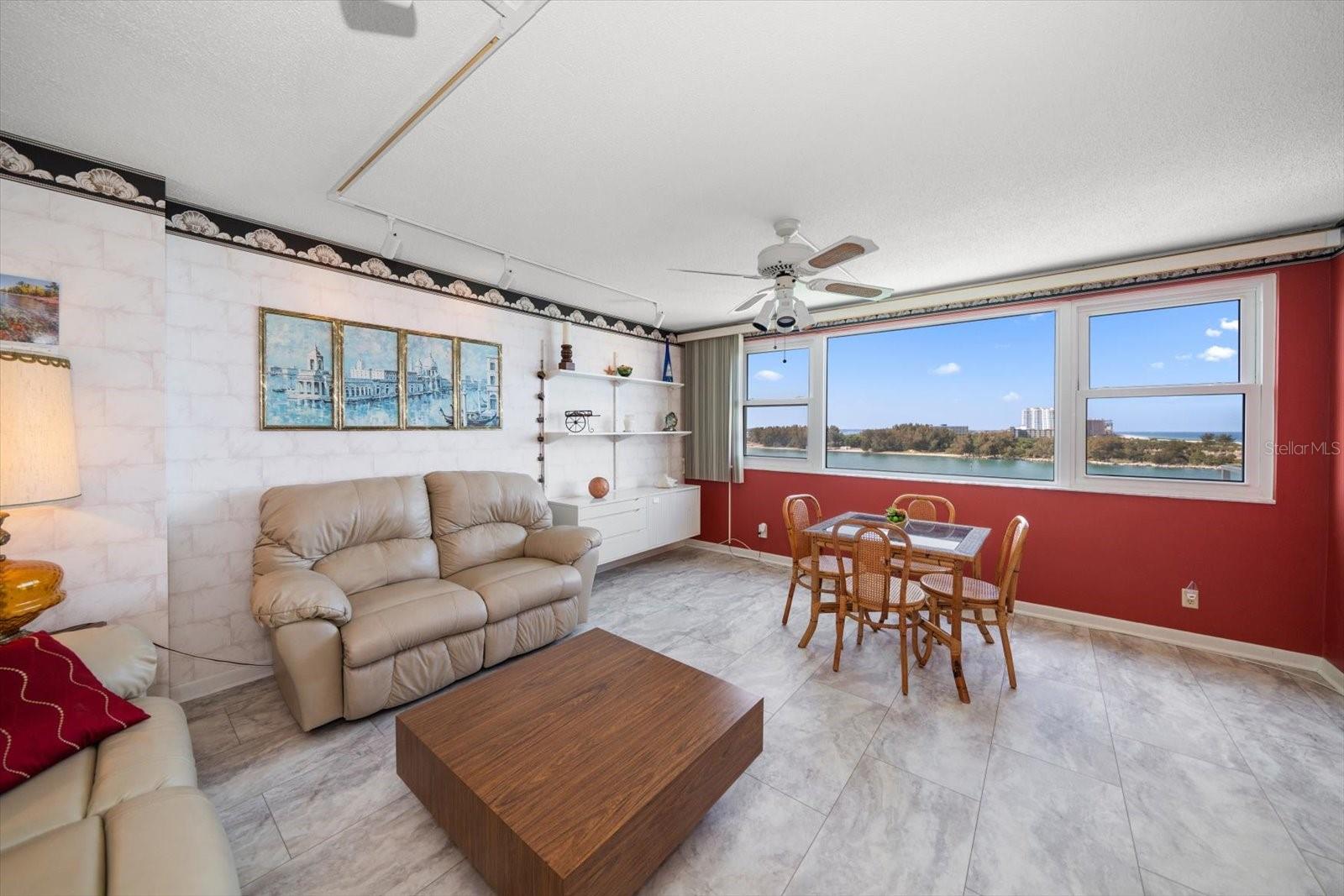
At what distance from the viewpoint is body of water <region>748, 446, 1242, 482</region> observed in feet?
10.6

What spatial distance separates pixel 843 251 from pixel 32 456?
3.14 meters

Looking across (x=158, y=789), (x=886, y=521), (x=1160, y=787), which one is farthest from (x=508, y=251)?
(x=1160, y=787)

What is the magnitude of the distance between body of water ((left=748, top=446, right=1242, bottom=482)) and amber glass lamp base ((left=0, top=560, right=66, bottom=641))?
4.88m

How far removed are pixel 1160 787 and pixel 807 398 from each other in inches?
143

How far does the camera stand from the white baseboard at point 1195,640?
275cm

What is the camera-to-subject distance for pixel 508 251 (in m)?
3.13

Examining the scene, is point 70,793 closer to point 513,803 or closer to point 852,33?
point 513,803

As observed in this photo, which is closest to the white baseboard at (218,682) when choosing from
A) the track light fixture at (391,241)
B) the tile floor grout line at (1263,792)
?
the track light fixture at (391,241)

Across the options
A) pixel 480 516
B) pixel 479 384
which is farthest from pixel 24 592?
pixel 479 384

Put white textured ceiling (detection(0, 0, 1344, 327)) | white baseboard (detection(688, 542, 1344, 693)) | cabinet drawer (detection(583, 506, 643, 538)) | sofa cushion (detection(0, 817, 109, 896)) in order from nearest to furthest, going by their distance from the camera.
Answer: sofa cushion (detection(0, 817, 109, 896)) < white textured ceiling (detection(0, 0, 1344, 327)) < white baseboard (detection(688, 542, 1344, 693)) < cabinet drawer (detection(583, 506, 643, 538))

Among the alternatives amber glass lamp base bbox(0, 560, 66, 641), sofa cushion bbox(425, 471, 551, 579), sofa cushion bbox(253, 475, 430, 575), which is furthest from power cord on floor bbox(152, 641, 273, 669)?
sofa cushion bbox(425, 471, 551, 579)

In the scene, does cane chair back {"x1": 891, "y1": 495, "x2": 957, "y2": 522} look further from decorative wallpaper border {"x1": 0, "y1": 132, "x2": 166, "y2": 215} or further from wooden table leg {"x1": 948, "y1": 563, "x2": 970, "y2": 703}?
decorative wallpaper border {"x1": 0, "y1": 132, "x2": 166, "y2": 215}

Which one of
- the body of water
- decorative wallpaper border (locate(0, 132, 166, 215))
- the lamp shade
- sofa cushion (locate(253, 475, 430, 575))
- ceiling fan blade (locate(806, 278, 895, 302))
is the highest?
decorative wallpaper border (locate(0, 132, 166, 215))

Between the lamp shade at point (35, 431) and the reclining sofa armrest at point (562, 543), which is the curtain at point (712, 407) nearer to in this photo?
the reclining sofa armrest at point (562, 543)
